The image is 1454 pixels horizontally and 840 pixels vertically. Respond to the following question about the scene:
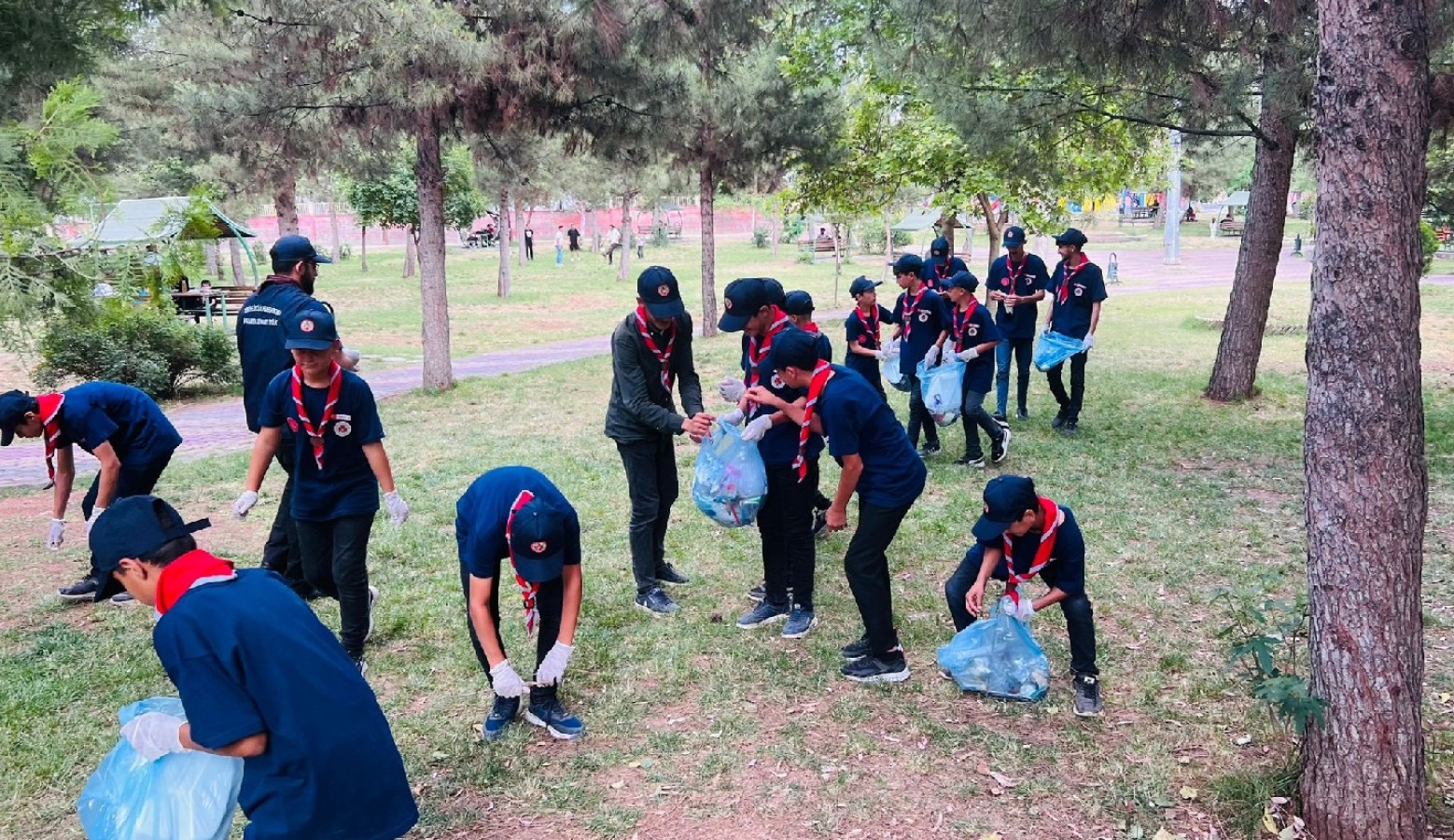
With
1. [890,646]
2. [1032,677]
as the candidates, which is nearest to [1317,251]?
[1032,677]

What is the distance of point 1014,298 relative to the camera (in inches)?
355

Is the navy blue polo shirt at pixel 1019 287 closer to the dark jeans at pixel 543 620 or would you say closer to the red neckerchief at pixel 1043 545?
the red neckerchief at pixel 1043 545

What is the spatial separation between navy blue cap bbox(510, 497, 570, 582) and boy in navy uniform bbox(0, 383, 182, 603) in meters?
2.63

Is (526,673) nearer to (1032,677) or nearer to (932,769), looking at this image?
(932,769)

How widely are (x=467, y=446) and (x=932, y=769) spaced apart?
21.8ft

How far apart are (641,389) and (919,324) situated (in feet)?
12.0

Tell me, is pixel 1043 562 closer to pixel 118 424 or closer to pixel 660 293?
pixel 660 293

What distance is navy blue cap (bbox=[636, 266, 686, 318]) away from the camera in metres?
4.87

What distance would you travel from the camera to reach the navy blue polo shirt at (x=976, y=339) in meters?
8.05

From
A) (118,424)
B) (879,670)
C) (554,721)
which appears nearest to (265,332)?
(118,424)

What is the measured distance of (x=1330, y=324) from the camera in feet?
10.6

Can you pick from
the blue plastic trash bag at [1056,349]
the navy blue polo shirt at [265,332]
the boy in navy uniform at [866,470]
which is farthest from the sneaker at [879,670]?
the blue plastic trash bag at [1056,349]

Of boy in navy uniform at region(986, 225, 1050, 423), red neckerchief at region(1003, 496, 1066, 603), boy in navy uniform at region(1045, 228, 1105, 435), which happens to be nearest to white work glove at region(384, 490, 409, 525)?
red neckerchief at region(1003, 496, 1066, 603)

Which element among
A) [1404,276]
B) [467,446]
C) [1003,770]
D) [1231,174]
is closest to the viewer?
[1404,276]
